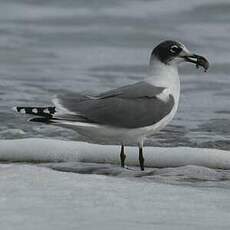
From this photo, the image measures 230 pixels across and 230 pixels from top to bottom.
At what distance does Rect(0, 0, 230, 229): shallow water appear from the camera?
3.70 meters

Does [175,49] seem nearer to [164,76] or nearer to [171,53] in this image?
[171,53]

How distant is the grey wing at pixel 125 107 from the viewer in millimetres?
6098

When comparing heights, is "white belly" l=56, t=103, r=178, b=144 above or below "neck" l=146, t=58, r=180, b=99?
below

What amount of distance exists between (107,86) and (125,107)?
3.38 m

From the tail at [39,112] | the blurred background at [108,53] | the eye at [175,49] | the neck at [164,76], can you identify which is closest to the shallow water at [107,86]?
the blurred background at [108,53]

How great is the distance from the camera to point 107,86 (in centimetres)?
952

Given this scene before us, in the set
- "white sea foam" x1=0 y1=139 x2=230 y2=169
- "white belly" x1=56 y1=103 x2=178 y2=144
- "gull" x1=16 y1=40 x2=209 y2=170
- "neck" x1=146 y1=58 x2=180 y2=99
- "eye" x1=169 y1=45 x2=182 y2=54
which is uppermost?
"eye" x1=169 y1=45 x2=182 y2=54

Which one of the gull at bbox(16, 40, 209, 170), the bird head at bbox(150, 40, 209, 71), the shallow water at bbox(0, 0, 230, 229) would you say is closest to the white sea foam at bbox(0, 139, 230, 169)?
the gull at bbox(16, 40, 209, 170)

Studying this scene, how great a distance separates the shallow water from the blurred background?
11mm

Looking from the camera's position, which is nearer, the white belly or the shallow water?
the shallow water

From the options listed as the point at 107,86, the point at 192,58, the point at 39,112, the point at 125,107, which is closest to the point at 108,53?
the point at 107,86

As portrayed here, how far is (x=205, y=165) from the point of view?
5.93 meters

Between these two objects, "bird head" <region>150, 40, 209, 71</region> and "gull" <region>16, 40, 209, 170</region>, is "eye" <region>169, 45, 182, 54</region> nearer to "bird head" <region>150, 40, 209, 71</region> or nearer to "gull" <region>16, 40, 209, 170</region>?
"bird head" <region>150, 40, 209, 71</region>

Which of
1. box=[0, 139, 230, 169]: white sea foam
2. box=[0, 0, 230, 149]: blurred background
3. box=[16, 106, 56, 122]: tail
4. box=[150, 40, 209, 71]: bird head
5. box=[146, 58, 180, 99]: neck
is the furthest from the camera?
box=[0, 0, 230, 149]: blurred background
